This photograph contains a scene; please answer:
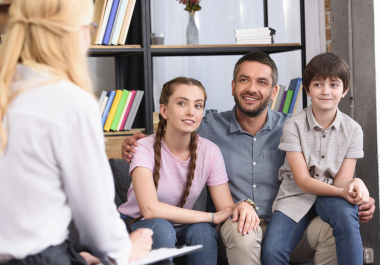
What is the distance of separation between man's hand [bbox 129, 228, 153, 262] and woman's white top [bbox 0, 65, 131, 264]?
19 centimetres

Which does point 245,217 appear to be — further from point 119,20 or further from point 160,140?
point 119,20

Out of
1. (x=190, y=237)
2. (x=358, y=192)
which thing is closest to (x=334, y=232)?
(x=358, y=192)

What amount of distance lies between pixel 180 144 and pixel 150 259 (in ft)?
2.73

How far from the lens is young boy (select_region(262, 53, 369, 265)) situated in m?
1.53

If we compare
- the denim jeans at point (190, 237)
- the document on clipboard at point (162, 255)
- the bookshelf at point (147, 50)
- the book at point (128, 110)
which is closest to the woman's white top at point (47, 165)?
the document on clipboard at point (162, 255)

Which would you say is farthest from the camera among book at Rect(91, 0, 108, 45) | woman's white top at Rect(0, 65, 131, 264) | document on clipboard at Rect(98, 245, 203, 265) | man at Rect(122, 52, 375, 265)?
book at Rect(91, 0, 108, 45)

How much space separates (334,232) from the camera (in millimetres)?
1477

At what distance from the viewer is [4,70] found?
0.77m

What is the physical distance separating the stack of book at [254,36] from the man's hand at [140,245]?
157cm

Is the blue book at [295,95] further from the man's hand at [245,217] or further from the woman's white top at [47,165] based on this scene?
the woman's white top at [47,165]

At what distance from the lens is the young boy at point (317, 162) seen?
153cm

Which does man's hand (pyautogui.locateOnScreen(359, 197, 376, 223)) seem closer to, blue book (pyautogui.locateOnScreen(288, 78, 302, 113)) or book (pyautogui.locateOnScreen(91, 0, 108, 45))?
blue book (pyautogui.locateOnScreen(288, 78, 302, 113))

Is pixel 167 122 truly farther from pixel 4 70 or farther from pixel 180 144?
pixel 4 70

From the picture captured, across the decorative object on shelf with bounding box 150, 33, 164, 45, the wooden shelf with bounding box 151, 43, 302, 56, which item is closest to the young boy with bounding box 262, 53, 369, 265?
the wooden shelf with bounding box 151, 43, 302, 56
